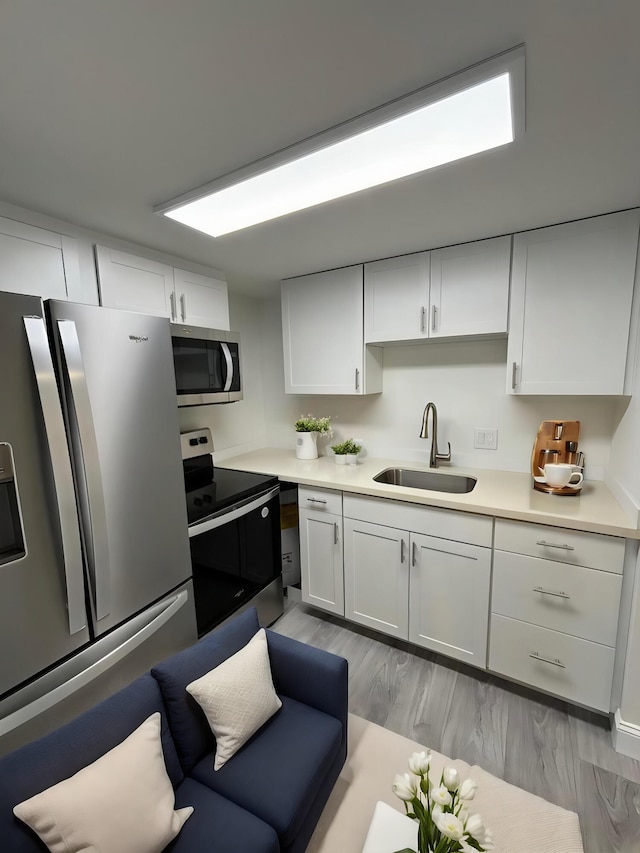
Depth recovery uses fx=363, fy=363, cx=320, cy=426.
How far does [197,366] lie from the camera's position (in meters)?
1.97

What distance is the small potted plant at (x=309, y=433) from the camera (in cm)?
268

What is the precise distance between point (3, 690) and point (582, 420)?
270 cm

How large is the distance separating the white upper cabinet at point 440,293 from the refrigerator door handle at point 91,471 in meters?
1.61

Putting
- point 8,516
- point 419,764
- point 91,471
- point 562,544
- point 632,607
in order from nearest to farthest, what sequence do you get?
point 419,764 → point 8,516 → point 91,471 → point 632,607 → point 562,544

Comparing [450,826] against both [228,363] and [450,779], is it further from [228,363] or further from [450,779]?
[228,363]

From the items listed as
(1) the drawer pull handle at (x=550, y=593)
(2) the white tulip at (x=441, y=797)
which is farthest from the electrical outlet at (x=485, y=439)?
(2) the white tulip at (x=441, y=797)

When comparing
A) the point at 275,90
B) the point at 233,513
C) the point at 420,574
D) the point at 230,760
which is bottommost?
the point at 230,760

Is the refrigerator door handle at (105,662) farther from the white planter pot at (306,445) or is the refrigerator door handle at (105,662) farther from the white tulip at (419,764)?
the white planter pot at (306,445)

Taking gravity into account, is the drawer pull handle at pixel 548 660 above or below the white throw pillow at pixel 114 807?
below

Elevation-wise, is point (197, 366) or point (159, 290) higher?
point (159, 290)

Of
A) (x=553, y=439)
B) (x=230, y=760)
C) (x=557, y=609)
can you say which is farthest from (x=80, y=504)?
→ (x=553, y=439)

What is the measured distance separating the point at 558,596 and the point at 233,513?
63.2 inches

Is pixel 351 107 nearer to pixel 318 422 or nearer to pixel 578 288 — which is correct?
pixel 578 288

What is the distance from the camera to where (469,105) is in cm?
97
